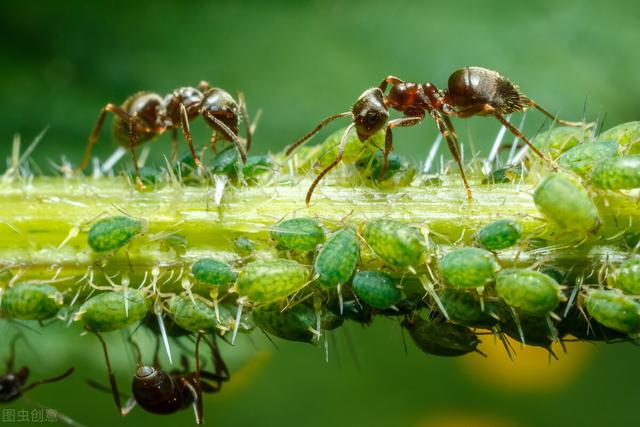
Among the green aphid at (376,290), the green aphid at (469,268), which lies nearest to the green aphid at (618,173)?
the green aphid at (469,268)

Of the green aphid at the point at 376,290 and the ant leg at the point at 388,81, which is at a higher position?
the ant leg at the point at 388,81

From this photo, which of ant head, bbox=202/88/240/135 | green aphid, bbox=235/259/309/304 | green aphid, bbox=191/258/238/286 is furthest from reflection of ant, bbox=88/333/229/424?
ant head, bbox=202/88/240/135

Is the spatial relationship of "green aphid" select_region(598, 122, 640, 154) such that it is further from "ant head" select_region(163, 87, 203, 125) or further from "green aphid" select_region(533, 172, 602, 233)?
"ant head" select_region(163, 87, 203, 125)

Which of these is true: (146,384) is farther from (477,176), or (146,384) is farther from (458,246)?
(477,176)

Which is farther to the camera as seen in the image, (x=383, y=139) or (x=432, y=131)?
(x=432, y=131)

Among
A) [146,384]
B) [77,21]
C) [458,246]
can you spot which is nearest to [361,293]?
[458,246]

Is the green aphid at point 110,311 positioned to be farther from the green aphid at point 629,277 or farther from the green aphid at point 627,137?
the green aphid at point 627,137
